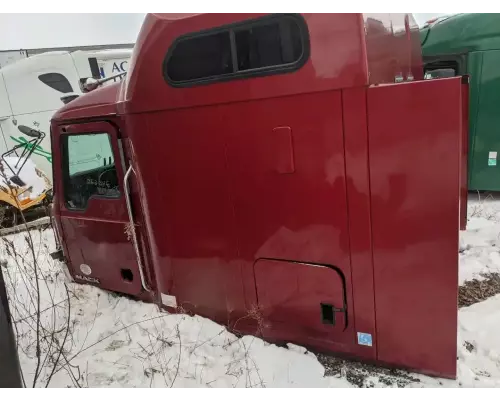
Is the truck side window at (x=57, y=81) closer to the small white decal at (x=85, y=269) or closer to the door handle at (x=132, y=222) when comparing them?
the small white decal at (x=85, y=269)

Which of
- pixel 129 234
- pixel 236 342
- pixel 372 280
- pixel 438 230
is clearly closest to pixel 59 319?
pixel 129 234

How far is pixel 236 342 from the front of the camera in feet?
10.2

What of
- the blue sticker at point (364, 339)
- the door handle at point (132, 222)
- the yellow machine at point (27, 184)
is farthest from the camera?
the yellow machine at point (27, 184)

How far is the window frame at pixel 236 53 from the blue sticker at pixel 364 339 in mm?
1746

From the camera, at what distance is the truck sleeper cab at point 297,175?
2256 millimetres

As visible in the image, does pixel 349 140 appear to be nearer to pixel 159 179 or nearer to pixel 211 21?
pixel 211 21

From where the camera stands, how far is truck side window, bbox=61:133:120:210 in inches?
137

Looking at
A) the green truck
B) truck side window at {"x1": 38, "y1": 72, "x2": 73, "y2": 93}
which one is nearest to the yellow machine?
truck side window at {"x1": 38, "y1": 72, "x2": 73, "y2": 93}

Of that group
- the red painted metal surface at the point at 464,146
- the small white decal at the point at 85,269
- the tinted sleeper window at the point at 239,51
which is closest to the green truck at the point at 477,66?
the red painted metal surface at the point at 464,146

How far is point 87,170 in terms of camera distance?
12.3 ft

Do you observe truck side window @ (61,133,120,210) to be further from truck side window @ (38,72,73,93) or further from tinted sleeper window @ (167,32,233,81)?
truck side window @ (38,72,73,93)

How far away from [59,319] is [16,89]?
8000 mm

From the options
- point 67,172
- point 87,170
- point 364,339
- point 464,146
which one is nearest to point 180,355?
point 364,339

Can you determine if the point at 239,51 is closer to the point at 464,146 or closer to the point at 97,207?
the point at 464,146
